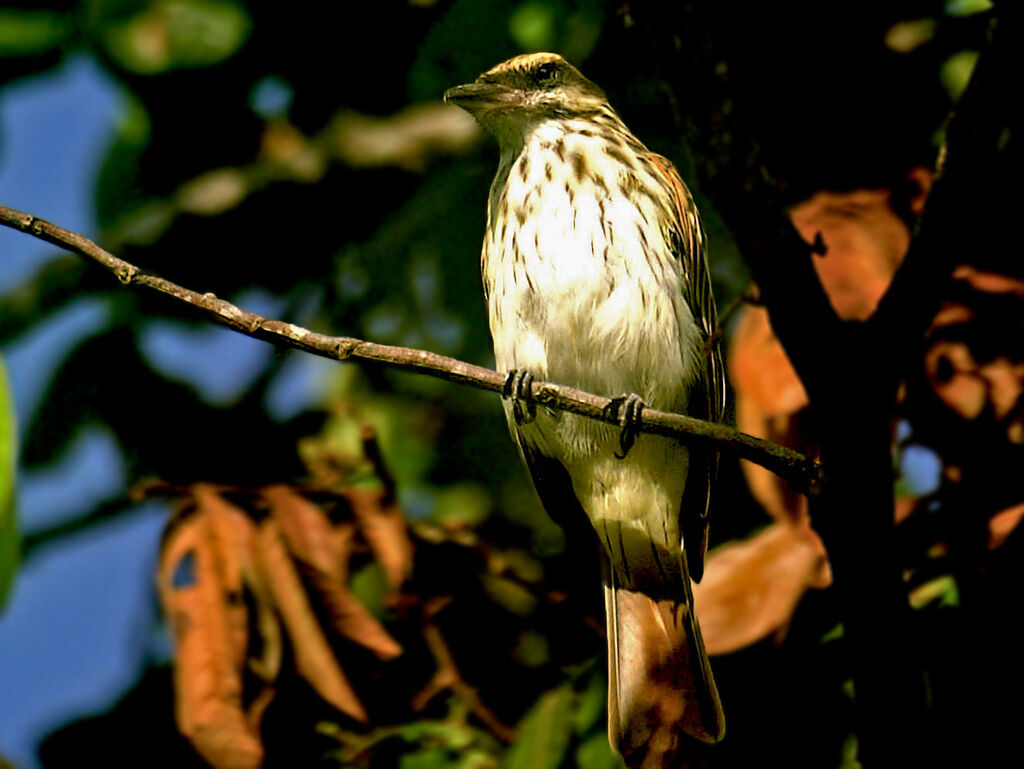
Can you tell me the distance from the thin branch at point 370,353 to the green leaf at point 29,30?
7.55 feet

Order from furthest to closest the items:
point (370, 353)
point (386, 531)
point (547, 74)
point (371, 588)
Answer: point (371, 588)
point (386, 531)
point (547, 74)
point (370, 353)

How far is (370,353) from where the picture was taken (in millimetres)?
1837

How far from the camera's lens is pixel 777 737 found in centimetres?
321

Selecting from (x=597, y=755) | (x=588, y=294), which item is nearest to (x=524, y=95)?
(x=588, y=294)

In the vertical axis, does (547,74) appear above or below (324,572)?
above

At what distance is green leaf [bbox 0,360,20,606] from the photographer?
2.28 m

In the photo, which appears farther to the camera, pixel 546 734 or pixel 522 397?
pixel 546 734

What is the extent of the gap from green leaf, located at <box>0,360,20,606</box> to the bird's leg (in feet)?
2.67

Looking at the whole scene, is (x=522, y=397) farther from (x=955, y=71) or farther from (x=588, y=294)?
(x=955, y=71)

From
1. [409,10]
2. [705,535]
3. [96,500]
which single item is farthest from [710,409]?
[96,500]

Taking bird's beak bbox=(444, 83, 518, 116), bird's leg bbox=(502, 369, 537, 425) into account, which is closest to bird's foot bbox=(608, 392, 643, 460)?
bird's leg bbox=(502, 369, 537, 425)

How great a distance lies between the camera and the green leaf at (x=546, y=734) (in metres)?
2.97

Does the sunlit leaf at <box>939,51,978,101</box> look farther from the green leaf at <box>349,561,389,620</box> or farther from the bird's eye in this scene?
the green leaf at <box>349,561,389,620</box>

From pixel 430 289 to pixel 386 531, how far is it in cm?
89
